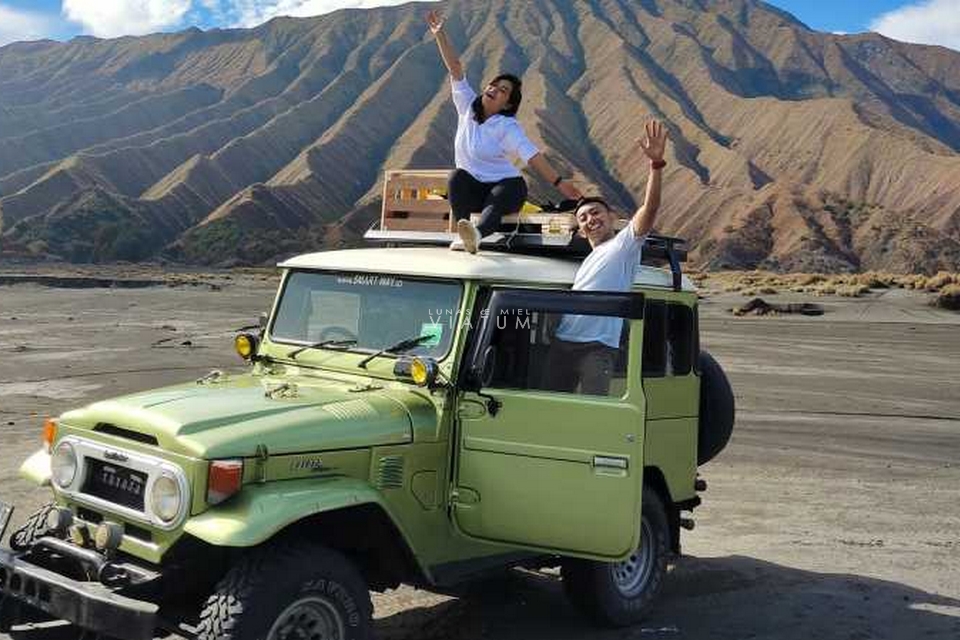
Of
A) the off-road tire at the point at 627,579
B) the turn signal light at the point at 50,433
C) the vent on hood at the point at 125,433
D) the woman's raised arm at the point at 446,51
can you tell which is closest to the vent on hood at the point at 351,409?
the vent on hood at the point at 125,433

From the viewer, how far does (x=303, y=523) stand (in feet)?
17.1

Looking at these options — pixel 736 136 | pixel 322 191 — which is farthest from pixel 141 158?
pixel 736 136

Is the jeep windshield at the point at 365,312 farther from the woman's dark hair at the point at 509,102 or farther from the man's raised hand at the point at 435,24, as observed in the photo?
the man's raised hand at the point at 435,24

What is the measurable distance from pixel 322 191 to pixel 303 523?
106987 millimetres

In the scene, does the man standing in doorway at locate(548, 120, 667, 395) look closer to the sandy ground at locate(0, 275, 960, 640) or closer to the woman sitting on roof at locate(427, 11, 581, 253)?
the woman sitting on roof at locate(427, 11, 581, 253)

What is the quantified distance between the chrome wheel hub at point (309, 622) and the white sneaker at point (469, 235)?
7.72ft

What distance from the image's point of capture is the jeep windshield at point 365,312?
604 cm

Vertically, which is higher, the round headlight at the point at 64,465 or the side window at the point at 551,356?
the side window at the point at 551,356

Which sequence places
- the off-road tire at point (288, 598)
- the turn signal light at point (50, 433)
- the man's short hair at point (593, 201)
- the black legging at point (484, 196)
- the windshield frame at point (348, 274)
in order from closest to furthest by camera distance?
the off-road tire at point (288, 598) < the turn signal light at point (50, 433) < the windshield frame at point (348, 274) < the man's short hair at point (593, 201) < the black legging at point (484, 196)

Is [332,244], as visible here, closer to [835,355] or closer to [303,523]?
[835,355]

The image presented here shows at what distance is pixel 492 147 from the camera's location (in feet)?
23.7

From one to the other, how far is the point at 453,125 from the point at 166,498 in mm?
121557

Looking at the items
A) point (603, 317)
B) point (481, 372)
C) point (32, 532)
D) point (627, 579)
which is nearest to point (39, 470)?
point (32, 532)

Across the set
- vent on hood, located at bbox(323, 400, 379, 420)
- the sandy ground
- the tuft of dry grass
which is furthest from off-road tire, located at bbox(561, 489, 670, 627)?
the tuft of dry grass
